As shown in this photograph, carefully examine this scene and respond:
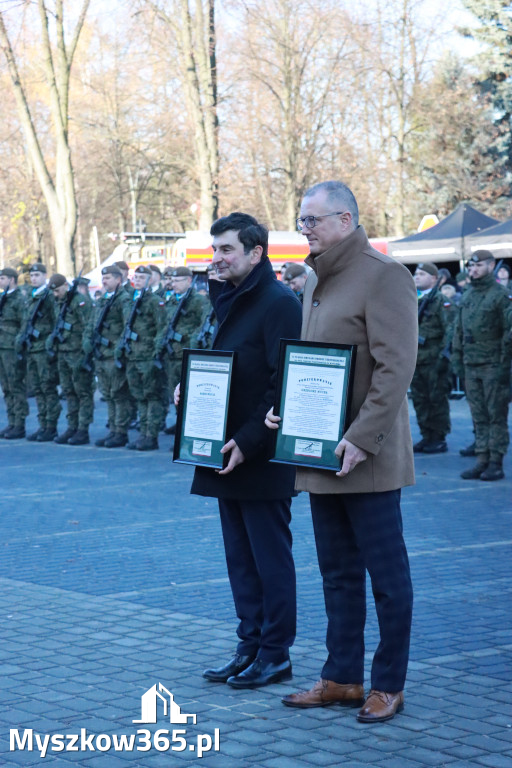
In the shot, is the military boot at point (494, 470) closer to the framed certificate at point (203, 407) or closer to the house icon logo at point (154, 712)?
the framed certificate at point (203, 407)

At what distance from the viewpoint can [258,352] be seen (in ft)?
17.1

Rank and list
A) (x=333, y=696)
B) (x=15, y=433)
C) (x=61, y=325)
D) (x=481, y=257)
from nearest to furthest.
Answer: (x=333, y=696)
(x=481, y=257)
(x=61, y=325)
(x=15, y=433)

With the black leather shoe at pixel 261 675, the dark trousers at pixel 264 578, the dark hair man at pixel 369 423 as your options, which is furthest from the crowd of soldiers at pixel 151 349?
the dark hair man at pixel 369 423

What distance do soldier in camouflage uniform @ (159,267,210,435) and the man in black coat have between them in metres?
9.57

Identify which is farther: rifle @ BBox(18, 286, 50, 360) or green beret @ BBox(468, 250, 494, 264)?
rifle @ BBox(18, 286, 50, 360)

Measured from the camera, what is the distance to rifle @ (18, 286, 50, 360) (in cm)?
1605

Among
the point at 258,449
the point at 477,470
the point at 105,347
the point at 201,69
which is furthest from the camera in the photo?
the point at 201,69

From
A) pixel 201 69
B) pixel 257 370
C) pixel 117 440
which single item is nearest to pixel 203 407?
pixel 257 370

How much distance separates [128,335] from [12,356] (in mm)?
2662

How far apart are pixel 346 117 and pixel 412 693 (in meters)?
34.3

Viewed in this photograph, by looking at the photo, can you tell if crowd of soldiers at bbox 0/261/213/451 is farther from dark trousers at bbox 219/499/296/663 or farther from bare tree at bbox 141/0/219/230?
bare tree at bbox 141/0/219/230

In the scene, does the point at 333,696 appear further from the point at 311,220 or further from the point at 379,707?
the point at 311,220

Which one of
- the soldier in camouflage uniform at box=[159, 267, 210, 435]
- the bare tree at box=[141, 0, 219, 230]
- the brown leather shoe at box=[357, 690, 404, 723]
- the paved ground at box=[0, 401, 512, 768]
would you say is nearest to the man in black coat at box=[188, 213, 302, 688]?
the paved ground at box=[0, 401, 512, 768]

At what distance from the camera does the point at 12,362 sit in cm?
→ 1677
